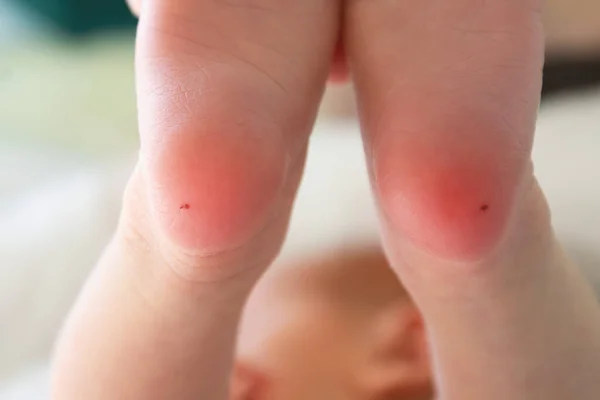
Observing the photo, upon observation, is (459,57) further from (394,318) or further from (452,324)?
(394,318)

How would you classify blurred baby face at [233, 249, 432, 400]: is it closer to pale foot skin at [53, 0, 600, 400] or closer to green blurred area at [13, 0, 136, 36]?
pale foot skin at [53, 0, 600, 400]

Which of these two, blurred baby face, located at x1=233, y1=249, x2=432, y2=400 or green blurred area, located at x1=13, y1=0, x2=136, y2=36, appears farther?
green blurred area, located at x1=13, y1=0, x2=136, y2=36

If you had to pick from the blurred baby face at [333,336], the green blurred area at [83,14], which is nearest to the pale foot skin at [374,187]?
the blurred baby face at [333,336]

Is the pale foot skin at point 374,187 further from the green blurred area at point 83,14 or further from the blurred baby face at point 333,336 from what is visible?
the green blurred area at point 83,14

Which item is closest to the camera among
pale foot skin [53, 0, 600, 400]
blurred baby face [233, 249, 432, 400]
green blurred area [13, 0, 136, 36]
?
pale foot skin [53, 0, 600, 400]

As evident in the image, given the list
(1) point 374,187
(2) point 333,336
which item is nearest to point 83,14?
(2) point 333,336

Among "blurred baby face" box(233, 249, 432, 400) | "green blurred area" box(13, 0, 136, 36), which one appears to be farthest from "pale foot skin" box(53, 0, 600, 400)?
"green blurred area" box(13, 0, 136, 36)

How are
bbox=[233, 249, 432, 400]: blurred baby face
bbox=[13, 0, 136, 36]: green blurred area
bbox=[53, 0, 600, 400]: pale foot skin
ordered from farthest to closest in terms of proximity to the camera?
bbox=[13, 0, 136, 36]: green blurred area, bbox=[233, 249, 432, 400]: blurred baby face, bbox=[53, 0, 600, 400]: pale foot skin
